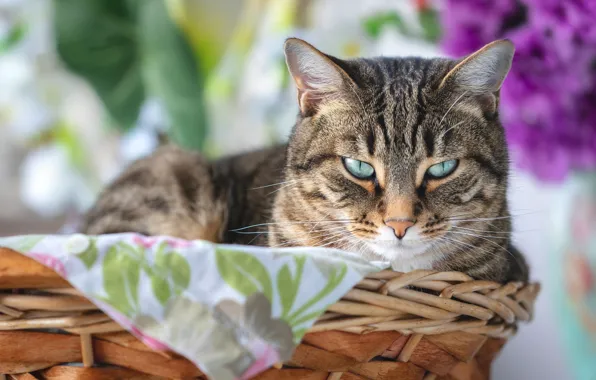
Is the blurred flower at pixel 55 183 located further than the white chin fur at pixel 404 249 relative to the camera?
Yes

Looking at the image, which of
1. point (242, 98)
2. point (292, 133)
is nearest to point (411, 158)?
point (292, 133)

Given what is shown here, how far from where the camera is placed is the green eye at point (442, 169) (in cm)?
85

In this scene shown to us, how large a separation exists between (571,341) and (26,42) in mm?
1580

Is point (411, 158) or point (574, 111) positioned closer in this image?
point (411, 158)

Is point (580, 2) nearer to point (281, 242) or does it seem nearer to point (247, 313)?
point (281, 242)

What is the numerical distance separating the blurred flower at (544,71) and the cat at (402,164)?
0.14 meters

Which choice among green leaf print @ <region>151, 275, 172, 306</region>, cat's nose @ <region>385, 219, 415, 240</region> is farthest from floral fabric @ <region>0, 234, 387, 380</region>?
cat's nose @ <region>385, 219, 415, 240</region>

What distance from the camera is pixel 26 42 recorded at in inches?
72.8

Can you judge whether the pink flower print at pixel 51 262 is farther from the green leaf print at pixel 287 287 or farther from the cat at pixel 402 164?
the cat at pixel 402 164

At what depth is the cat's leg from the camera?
3.58ft

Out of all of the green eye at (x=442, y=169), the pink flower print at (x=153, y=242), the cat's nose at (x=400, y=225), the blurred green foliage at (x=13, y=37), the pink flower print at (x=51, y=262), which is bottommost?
the pink flower print at (x=51, y=262)

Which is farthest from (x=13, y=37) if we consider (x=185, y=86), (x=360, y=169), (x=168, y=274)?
(x=168, y=274)

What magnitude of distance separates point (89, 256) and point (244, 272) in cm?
15

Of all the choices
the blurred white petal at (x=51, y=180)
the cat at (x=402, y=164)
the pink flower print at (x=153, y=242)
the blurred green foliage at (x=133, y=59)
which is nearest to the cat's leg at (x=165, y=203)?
the cat at (x=402, y=164)
